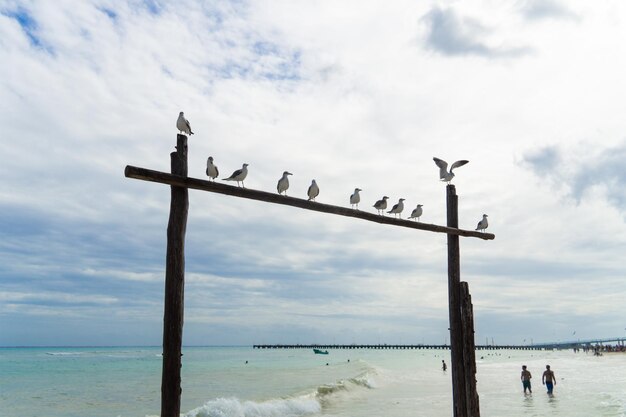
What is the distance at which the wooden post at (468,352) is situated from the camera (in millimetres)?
8750

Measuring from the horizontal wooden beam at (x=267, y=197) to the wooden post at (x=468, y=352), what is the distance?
3.66 feet

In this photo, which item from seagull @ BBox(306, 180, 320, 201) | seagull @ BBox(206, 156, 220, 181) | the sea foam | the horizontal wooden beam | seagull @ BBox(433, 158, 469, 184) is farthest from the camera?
the sea foam

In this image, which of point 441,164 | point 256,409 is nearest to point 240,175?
point 441,164

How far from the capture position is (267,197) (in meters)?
7.12

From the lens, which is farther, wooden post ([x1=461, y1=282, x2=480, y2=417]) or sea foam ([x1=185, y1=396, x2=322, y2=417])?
sea foam ([x1=185, y1=396, x2=322, y2=417])

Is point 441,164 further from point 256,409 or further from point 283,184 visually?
point 256,409

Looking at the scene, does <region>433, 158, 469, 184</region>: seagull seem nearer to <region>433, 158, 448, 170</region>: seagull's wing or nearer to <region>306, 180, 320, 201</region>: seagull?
<region>433, 158, 448, 170</region>: seagull's wing

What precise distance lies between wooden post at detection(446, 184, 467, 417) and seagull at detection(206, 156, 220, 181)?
4.21m

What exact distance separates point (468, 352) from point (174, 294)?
502 centimetres

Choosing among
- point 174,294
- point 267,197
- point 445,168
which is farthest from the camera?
point 445,168

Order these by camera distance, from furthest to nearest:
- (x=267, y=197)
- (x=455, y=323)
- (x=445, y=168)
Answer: (x=445, y=168) < (x=455, y=323) < (x=267, y=197)

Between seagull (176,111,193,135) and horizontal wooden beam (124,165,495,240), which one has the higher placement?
seagull (176,111,193,135)

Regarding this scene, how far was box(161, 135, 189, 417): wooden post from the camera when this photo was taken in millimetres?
6133

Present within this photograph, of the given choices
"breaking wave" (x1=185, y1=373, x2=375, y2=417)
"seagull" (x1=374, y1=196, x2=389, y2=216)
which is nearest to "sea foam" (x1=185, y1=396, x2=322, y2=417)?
"breaking wave" (x1=185, y1=373, x2=375, y2=417)
